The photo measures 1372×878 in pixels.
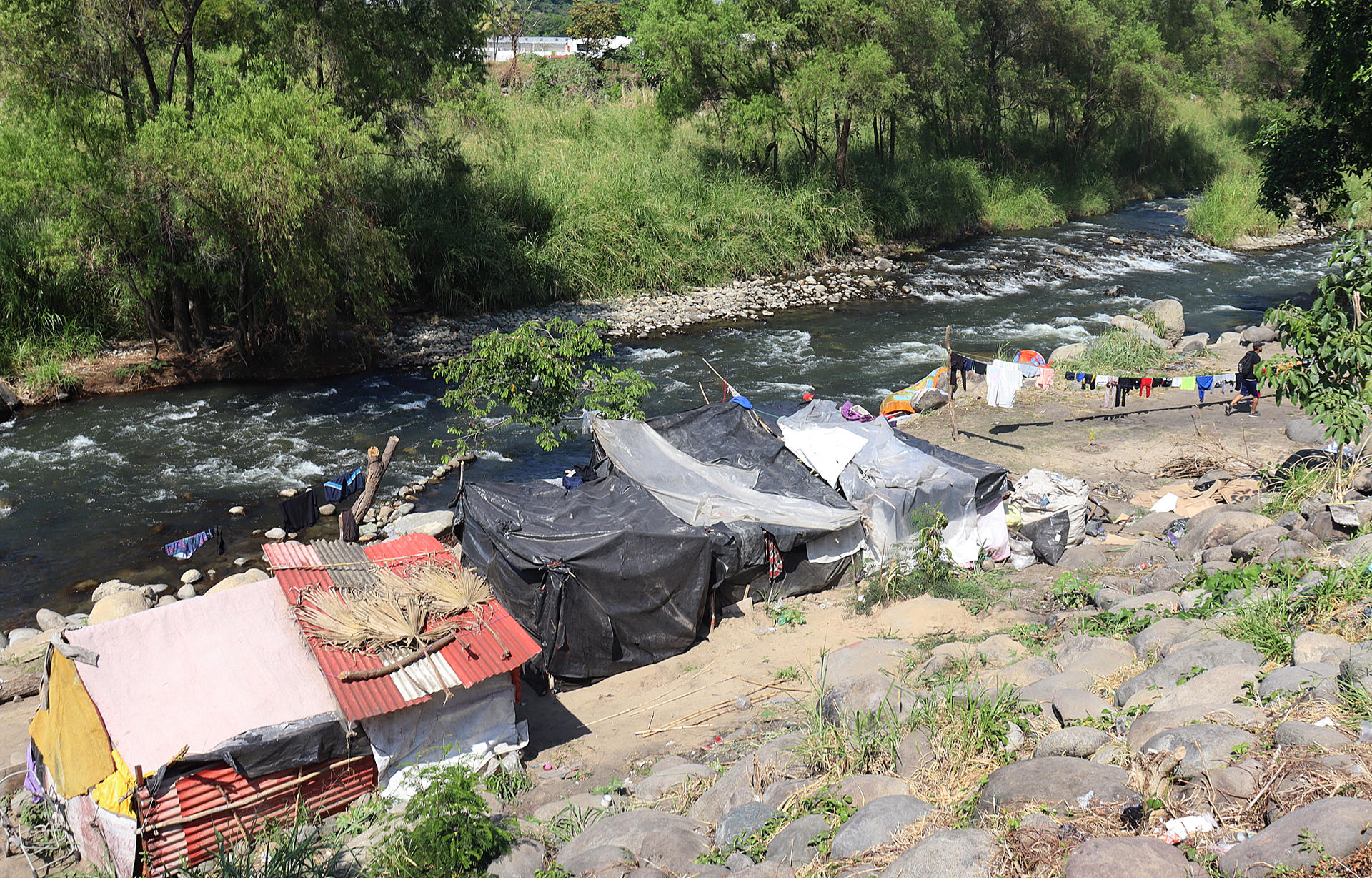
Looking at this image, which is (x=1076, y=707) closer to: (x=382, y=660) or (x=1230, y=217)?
(x=382, y=660)

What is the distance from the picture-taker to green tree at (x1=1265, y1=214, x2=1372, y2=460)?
10.2 metres

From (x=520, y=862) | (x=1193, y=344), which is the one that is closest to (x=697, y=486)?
(x=520, y=862)

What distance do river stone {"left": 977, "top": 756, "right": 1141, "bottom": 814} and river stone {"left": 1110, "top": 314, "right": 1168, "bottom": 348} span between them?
51.9ft

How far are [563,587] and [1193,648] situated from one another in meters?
5.55

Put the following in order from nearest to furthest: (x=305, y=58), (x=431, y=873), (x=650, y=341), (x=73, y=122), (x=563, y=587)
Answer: (x=431, y=873), (x=563, y=587), (x=73, y=122), (x=305, y=58), (x=650, y=341)

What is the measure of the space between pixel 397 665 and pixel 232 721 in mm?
1244

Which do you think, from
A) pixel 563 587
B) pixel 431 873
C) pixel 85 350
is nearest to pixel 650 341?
pixel 85 350

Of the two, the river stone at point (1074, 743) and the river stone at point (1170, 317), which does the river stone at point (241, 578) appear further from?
the river stone at point (1170, 317)

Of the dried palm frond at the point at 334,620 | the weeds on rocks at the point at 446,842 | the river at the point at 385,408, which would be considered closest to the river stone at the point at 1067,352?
the river at the point at 385,408

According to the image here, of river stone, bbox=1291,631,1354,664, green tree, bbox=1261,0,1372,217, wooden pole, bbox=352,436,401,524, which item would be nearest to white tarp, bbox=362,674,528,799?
wooden pole, bbox=352,436,401,524

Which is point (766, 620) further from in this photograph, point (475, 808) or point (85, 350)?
point (85, 350)

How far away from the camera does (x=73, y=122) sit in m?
17.2

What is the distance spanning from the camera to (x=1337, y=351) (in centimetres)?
1020

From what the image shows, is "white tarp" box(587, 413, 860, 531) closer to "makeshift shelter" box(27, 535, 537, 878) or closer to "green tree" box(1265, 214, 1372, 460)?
"makeshift shelter" box(27, 535, 537, 878)
